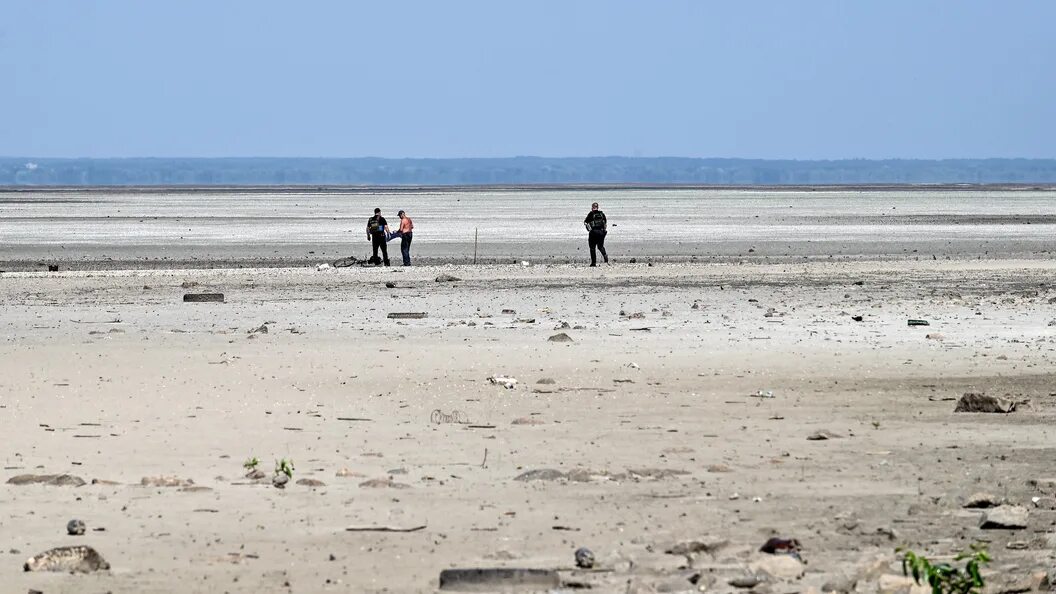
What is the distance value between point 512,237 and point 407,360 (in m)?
37.9

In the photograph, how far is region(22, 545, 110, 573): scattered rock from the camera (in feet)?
27.0

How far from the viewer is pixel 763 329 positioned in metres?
21.1

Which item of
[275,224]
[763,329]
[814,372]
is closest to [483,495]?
[814,372]

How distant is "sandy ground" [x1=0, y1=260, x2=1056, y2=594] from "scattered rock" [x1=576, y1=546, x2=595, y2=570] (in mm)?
83

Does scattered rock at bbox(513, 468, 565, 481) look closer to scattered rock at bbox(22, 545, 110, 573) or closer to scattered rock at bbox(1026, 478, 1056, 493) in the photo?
scattered rock at bbox(1026, 478, 1056, 493)

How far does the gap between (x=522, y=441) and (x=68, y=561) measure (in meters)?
4.56

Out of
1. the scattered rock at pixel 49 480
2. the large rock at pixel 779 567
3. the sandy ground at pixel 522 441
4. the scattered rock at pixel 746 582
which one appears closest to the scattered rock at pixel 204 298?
the sandy ground at pixel 522 441

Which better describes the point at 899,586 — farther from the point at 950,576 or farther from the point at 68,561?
the point at 68,561

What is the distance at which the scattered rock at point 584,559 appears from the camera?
828 centimetres

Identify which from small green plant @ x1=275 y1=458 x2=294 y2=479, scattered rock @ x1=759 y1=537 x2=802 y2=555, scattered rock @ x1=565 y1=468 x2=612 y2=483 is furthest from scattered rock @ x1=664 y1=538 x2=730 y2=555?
small green plant @ x1=275 y1=458 x2=294 y2=479

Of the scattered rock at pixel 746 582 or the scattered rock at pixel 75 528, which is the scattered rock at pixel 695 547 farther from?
the scattered rock at pixel 75 528

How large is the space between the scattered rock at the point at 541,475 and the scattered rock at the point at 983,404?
4.23 meters

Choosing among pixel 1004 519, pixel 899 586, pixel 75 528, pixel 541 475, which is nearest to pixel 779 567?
pixel 899 586

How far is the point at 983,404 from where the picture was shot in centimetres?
1362
